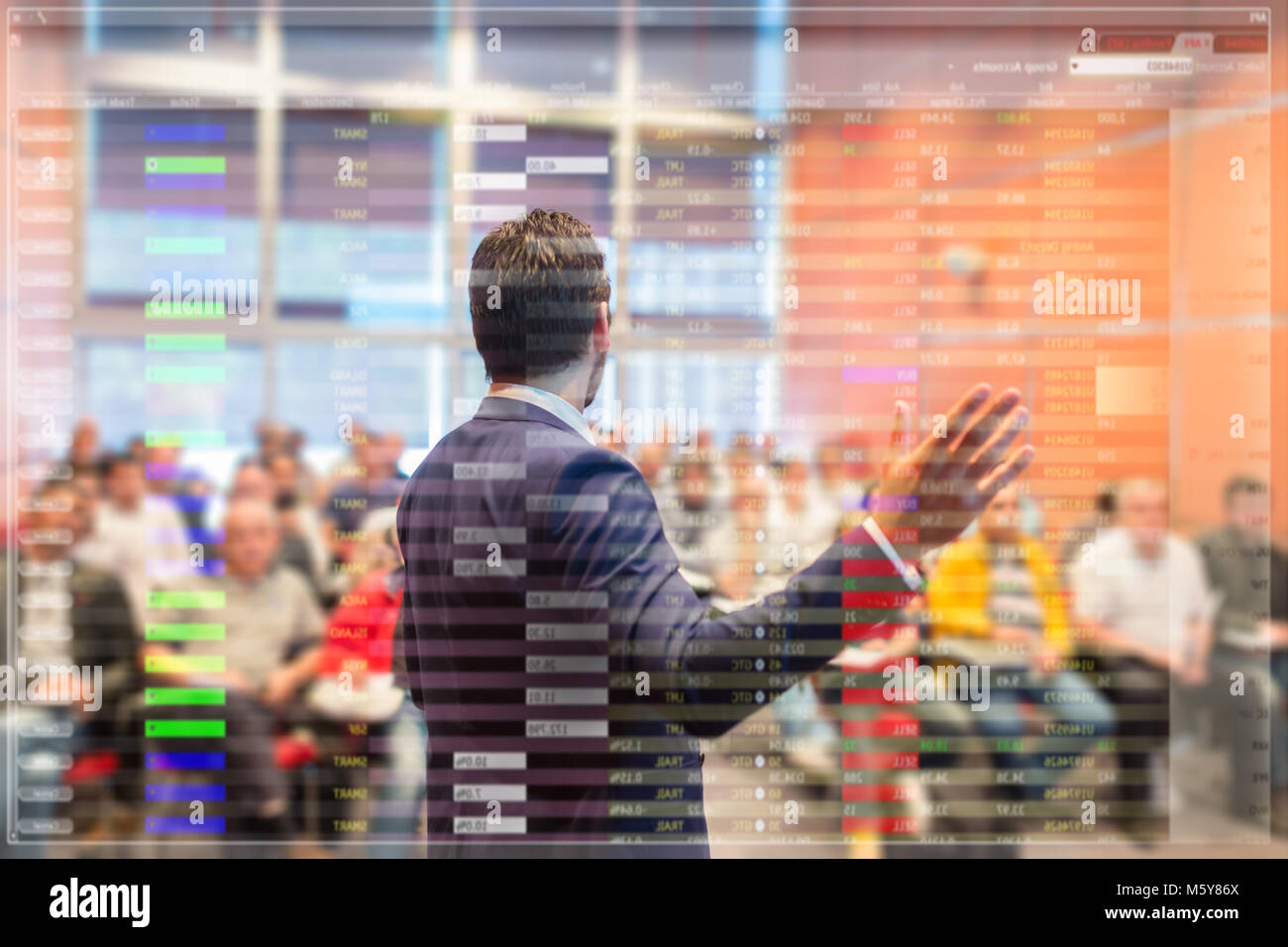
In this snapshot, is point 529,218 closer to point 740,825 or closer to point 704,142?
point 704,142

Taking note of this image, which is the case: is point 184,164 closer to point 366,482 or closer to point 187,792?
point 366,482

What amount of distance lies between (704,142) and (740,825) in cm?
78

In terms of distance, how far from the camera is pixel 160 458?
0.86 meters

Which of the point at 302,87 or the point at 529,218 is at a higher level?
the point at 302,87

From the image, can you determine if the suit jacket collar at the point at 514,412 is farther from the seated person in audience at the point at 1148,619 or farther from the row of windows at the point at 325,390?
the seated person in audience at the point at 1148,619

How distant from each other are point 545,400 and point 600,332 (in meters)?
0.10

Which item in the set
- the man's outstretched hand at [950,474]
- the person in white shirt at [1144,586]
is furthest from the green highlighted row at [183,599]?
the person in white shirt at [1144,586]

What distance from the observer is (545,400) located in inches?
35.3

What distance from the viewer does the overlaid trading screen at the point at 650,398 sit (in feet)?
2.80

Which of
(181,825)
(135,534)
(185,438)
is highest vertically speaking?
(185,438)

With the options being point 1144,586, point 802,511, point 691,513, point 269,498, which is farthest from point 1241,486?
point 269,498

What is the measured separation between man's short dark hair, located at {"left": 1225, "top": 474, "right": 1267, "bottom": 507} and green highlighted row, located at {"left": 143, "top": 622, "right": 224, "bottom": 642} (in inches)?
45.6

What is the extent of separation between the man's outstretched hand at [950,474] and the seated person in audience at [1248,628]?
26 cm
